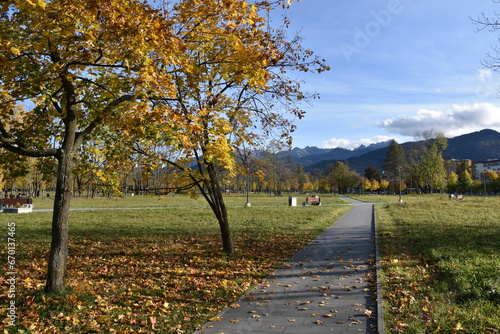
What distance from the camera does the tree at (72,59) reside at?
512 centimetres

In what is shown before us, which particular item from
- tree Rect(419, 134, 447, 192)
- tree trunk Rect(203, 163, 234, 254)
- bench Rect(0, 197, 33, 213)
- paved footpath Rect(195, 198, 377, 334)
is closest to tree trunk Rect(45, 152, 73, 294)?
paved footpath Rect(195, 198, 377, 334)

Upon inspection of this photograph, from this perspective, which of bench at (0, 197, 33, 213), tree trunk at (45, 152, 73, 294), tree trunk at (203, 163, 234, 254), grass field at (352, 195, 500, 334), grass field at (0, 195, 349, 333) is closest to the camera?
grass field at (352, 195, 500, 334)

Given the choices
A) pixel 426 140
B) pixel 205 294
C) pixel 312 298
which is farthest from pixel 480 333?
pixel 426 140

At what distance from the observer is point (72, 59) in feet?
19.2

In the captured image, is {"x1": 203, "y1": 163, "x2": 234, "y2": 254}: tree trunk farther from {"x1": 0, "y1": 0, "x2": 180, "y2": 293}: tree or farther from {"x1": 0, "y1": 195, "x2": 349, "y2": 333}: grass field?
Result: {"x1": 0, "y1": 0, "x2": 180, "y2": 293}: tree

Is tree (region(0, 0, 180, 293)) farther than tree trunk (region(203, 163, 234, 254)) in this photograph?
No

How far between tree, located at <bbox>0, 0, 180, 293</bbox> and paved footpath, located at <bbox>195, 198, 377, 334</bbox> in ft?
10.7

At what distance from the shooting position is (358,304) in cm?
561

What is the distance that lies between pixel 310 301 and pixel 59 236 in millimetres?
4396

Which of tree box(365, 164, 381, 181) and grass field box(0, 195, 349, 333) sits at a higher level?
tree box(365, 164, 381, 181)

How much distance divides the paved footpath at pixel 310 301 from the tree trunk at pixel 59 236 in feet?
9.35

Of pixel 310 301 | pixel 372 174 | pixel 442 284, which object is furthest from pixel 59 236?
pixel 372 174

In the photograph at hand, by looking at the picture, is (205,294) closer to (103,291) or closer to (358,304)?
(103,291)

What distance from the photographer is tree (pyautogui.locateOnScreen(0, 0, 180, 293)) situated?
512cm
